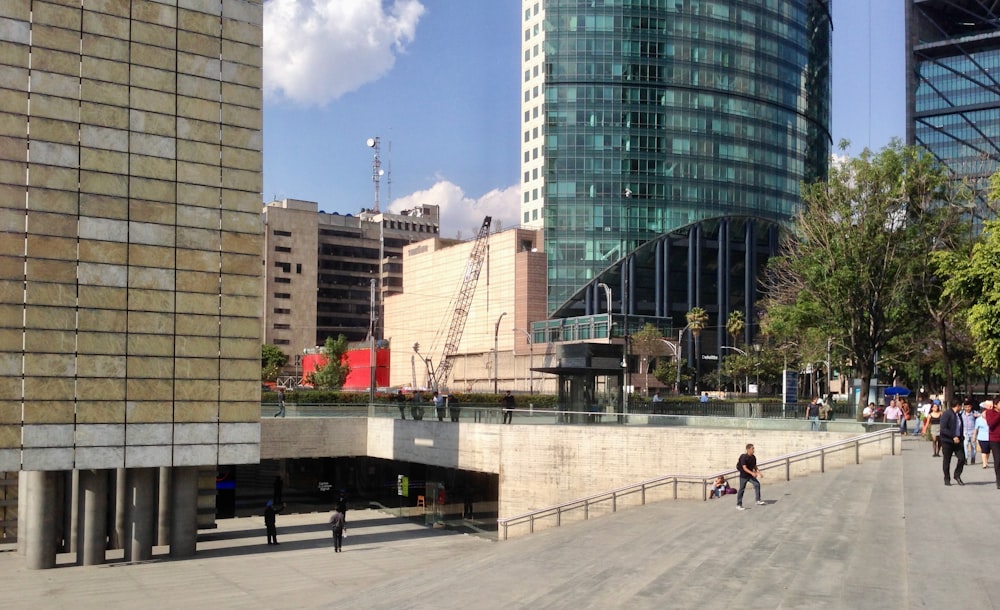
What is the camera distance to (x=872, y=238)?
47.8 meters

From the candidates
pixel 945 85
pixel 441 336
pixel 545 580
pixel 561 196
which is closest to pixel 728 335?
pixel 561 196

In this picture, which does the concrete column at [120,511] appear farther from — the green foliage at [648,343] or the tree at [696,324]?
the tree at [696,324]

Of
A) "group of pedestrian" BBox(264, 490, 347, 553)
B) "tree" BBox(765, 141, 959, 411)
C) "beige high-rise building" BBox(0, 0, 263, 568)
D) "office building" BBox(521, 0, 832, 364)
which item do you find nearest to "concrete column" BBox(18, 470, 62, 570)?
"beige high-rise building" BBox(0, 0, 263, 568)

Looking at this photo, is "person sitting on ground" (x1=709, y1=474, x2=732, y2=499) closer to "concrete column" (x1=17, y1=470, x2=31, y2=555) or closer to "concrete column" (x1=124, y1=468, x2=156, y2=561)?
"concrete column" (x1=124, y1=468, x2=156, y2=561)

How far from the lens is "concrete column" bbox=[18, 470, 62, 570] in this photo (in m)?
30.3

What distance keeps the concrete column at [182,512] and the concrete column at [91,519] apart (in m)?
2.24

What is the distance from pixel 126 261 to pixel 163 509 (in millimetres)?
8928

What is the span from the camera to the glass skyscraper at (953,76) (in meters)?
159

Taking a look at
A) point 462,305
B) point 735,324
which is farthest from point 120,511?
point 462,305

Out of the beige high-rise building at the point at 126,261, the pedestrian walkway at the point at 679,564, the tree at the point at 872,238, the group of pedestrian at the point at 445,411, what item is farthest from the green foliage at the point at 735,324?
the beige high-rise building at the point at 126,261

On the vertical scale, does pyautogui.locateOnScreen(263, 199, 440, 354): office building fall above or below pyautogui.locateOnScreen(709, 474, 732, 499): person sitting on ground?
above

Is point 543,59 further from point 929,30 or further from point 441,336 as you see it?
point 929,30

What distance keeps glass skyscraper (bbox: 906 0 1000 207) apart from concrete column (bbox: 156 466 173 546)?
493 ft

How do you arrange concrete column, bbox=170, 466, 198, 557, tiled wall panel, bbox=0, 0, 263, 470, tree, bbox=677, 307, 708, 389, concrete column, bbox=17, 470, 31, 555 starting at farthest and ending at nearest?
1. tree, bbox=677, 307, 708, 389
2. concrete column, bbox=17, 470, 31, 555
3. concrete column, bbox=170, 466, 198, 557
4. tiled wall panel, bbox=0, 0, 263, 470
